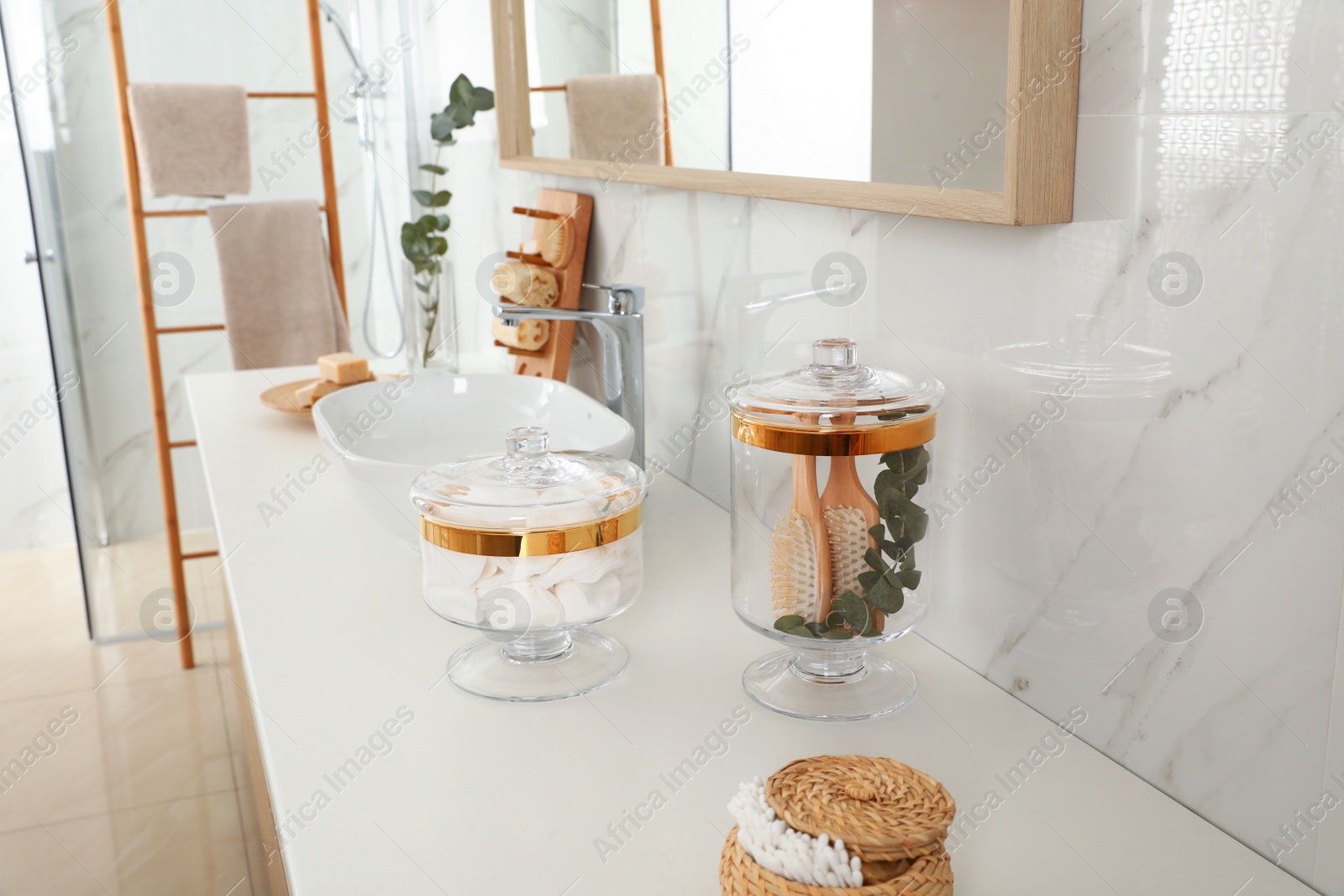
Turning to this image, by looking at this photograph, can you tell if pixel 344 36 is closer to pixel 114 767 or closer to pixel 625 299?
pixel 114 767

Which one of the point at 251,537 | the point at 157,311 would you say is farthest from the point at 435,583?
the point at 157,311

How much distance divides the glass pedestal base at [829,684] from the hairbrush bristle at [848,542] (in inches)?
3.5

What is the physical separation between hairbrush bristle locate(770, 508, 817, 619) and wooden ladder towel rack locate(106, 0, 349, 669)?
2079mm

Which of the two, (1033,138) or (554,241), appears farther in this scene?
(554,241)

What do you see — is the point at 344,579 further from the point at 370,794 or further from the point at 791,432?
the point at 791,432

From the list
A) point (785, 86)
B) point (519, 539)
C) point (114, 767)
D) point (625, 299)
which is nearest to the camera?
point (519, 539)

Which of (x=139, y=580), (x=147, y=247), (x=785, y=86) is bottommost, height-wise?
(x=139, y=580)

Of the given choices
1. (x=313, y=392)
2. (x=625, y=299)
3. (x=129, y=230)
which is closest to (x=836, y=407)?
(x=625, y=299)

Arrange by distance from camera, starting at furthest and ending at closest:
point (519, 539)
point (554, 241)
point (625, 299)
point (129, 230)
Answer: point (129, 230) < point (554, 241) < point (625, 299) < point (519, 539)

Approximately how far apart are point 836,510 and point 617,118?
2.75ft

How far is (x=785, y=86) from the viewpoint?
106cm

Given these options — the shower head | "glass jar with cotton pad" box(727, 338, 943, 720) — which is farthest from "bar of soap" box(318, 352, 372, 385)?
the shower head

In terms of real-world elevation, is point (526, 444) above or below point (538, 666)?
above

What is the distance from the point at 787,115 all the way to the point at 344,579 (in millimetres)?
643
